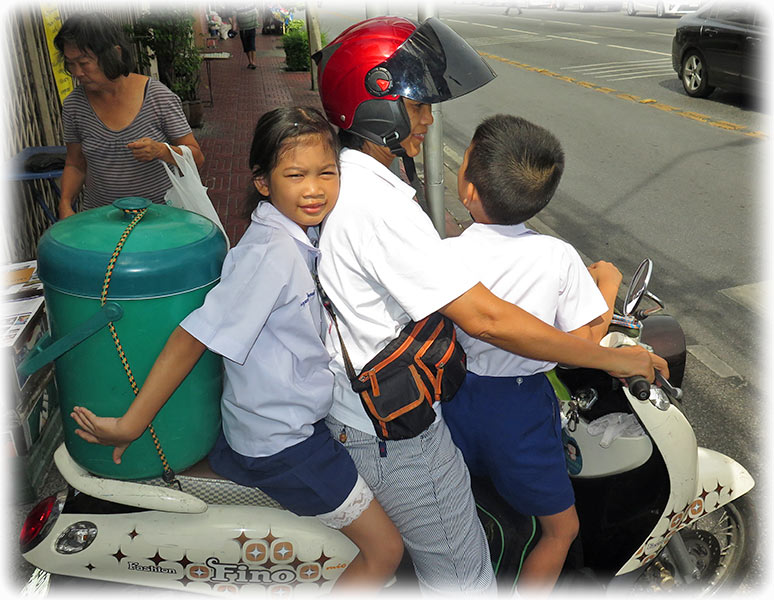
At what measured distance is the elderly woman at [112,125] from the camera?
11.0 ft

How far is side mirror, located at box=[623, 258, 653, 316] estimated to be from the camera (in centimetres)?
214

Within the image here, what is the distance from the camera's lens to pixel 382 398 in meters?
1.77

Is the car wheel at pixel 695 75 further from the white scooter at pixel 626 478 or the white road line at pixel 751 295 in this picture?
the white scooter at pixel 626 478

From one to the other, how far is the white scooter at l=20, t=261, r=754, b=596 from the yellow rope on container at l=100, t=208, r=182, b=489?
0.04 metres

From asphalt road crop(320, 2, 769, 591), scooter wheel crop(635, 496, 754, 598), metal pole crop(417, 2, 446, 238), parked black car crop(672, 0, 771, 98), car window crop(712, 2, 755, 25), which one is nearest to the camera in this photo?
scooter wheel crop(635, 496, 754, 598)

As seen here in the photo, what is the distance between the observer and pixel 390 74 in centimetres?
203

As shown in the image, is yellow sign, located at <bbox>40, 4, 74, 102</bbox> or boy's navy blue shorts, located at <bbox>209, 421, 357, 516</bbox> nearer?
boy's navy blue shorts, located at <bbox>209, 421, 357, 516</bbox>

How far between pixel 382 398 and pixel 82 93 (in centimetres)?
264

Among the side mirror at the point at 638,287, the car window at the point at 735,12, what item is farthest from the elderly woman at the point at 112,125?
the car window at the point at 735,12

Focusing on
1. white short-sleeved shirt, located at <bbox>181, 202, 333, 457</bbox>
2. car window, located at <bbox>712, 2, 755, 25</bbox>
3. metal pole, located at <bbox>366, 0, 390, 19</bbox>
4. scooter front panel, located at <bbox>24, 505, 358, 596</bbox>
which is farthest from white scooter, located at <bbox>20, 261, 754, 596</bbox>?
car window, located at <bbox>712, 2, 755, 25</bbox>

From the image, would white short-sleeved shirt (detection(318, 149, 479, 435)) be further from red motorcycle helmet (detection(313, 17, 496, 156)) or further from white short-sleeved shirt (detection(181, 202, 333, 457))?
red motorcycle helmet (detection(313, 17, 496, 156))

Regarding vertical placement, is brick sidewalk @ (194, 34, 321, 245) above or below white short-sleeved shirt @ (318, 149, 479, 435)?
below

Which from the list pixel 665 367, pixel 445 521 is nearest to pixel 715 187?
pixel 665 367

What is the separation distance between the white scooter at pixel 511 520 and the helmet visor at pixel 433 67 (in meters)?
0.77
